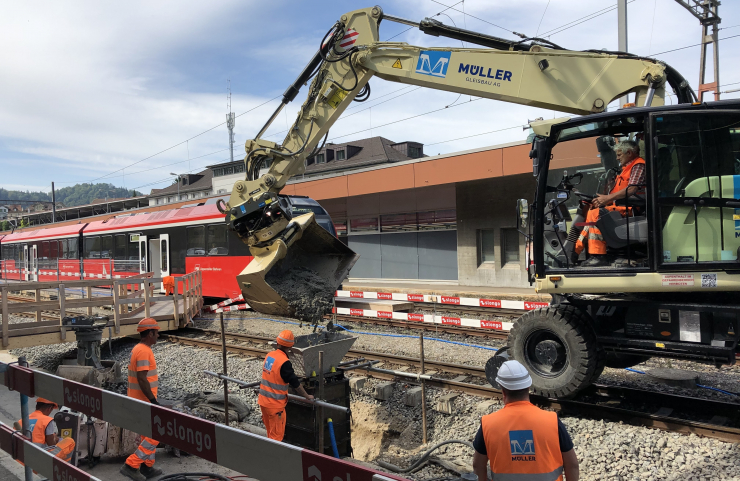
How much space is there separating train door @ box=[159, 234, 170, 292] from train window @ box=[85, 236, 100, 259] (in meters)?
5.14

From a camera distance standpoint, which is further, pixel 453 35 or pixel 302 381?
pixel 453 35

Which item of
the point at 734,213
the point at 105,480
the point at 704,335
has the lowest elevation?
the point at 105,480

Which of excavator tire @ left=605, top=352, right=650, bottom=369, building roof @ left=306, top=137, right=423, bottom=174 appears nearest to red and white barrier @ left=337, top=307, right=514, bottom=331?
excavator tire @ left=605, top=352, right=650, bottom=369

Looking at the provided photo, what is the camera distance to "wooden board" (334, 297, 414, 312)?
14250 millimetres

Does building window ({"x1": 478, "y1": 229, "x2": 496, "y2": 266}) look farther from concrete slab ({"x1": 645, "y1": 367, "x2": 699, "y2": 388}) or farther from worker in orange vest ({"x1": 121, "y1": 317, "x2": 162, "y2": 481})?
worker in orange vest ({"x1": 121, "y1": 317, "x2": 162, "y2": 481})

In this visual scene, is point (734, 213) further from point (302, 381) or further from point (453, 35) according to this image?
point (302, 381)

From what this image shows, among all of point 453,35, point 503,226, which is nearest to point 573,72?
point 453,35

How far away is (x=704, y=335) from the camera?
16.9 ft

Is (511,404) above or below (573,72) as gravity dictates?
below

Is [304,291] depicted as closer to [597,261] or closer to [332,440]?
[332,440]

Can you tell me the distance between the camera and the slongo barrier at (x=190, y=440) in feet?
7.03

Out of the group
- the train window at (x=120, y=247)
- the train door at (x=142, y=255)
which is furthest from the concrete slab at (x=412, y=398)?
the train window at (x=120, y=247)

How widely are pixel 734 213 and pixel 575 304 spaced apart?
6.23ft

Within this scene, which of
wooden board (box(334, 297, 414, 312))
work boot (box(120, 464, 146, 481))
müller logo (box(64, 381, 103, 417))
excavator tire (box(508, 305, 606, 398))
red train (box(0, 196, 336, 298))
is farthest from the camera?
red train (box(0, 196, 336, 298))
